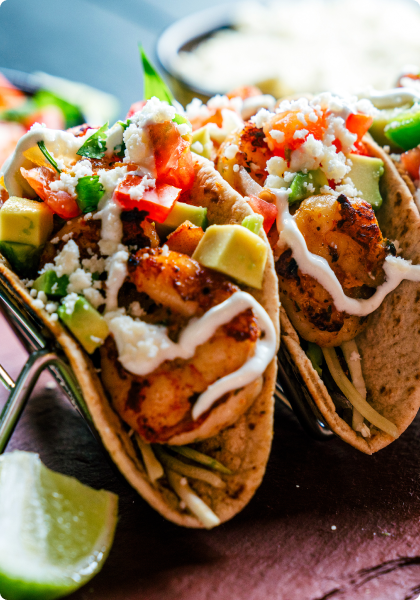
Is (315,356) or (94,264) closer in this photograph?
(94,264)

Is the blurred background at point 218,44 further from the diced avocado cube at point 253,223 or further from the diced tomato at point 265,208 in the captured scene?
the diced avocado cube at point 253,223

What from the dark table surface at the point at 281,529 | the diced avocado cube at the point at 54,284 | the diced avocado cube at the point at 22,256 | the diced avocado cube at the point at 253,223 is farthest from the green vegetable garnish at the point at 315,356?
the diced avocado cube at the point at 22,256

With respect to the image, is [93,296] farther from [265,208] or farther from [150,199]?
[265,208]

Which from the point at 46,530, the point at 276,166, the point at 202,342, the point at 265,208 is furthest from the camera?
the point at 276,166

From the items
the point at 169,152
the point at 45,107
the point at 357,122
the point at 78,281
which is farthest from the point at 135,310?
the point at 45,107

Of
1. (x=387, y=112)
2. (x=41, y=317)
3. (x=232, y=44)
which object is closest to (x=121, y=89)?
(x=232, y=44)

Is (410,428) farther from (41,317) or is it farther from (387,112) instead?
(41,317)

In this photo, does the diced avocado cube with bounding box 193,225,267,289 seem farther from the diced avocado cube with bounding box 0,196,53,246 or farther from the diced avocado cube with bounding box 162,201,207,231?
the diced avocado cube with bounding box 0,196,53,246
